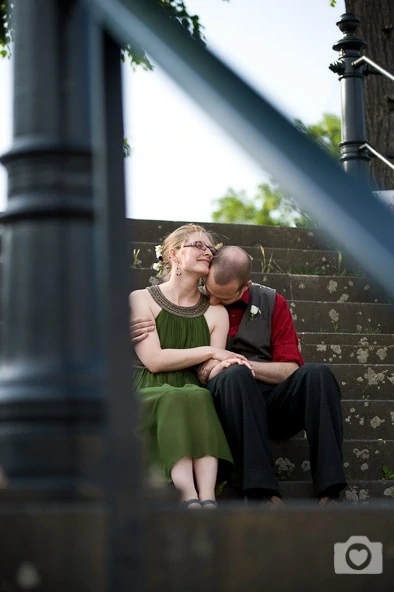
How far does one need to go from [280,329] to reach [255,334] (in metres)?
0.10

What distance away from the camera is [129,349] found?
45.2 inches

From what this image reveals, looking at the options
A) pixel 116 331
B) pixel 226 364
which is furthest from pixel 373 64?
pixel 116 331

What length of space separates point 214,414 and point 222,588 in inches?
100

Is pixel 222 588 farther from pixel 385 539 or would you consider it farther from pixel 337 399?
pixel 337 399

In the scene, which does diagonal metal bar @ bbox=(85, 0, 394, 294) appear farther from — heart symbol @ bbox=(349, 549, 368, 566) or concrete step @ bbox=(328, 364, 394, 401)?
concrete step @ bbox=(328, 364, 394, 401)

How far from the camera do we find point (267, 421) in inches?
155

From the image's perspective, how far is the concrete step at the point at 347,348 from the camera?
4.75m

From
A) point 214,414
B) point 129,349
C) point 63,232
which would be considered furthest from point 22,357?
point 214,414

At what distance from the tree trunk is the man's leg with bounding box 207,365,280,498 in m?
3.70

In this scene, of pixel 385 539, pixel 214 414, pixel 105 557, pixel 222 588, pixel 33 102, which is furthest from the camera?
pixel 214 414

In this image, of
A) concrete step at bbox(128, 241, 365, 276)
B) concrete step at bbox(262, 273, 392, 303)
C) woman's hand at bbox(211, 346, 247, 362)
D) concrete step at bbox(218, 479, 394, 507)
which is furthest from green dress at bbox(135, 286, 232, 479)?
concrete step at bbox(128, 241, 365, 276)

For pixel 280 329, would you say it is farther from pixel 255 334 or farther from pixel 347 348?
pixel 347 348

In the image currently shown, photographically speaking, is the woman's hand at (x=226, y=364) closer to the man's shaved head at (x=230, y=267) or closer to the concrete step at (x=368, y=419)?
the man's shaved head at (x=230, y=267)

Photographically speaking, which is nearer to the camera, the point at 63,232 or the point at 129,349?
the point at 129,349
